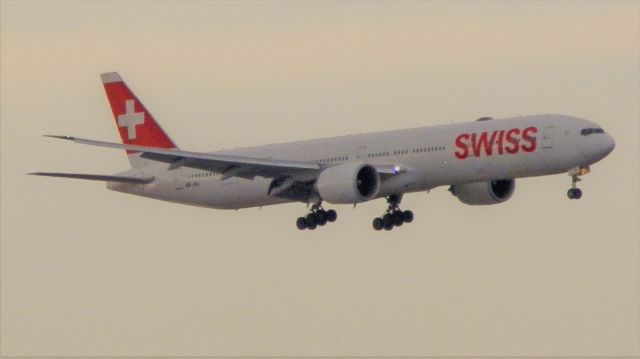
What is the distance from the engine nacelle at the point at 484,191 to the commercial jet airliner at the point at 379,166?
0.14 ft

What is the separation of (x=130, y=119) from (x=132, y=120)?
129mm

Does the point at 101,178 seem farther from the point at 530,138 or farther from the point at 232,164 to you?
the point at 530,138

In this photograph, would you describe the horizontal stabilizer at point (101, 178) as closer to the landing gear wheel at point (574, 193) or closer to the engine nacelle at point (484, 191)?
the engine nacelle at point (484, 191)

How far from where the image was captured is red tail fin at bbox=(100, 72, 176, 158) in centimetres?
9806

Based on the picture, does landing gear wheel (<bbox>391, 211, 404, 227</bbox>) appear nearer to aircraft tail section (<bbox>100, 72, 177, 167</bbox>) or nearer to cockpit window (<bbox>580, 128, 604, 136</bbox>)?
cockpit window (<bbox>580, 128, 604, 136</bbox>)

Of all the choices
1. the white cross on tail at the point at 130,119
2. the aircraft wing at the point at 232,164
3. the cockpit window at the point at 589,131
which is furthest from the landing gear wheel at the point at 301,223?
the cockpit window at the point at 589,131

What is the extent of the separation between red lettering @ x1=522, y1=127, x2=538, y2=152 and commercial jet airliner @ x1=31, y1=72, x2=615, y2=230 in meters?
0.04

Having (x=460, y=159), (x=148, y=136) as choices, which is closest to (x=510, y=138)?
(x=460, y=159)

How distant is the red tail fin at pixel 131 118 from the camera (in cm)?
9806

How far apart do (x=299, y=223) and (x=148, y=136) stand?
38.8 ft

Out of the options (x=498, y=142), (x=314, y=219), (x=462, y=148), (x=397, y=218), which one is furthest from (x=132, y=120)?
(x=498, y=142)

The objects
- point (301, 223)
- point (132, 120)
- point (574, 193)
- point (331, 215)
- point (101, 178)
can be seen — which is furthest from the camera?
point (132, 120)

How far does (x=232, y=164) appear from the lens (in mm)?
87125

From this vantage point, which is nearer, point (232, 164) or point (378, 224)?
point (232, 164)
